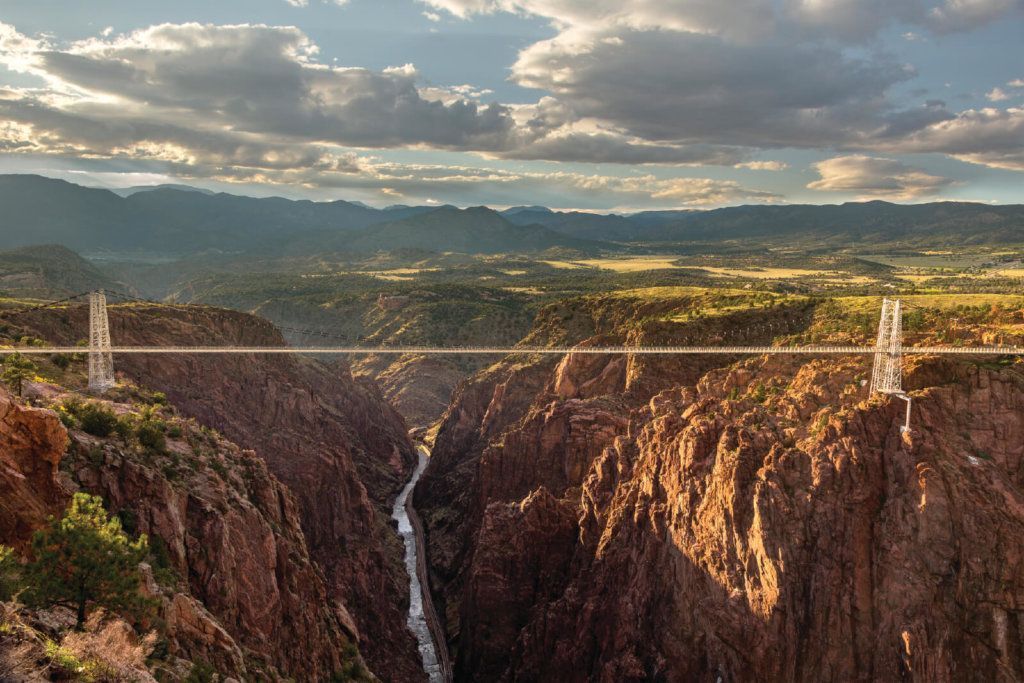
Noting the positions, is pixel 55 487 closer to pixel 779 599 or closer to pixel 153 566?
pixel 153 566

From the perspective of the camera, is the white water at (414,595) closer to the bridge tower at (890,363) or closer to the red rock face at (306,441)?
the red rock face at (306,441)

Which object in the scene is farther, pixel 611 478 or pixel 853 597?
pixel 611 478

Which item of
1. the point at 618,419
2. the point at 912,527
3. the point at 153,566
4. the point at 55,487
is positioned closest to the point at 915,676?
the point at 912,527

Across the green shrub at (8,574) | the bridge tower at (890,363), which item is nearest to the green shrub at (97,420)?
the green shrub at (8,574)

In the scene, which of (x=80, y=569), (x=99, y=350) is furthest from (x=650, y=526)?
(x=99, y=350)

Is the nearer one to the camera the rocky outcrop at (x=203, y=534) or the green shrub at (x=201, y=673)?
the green shrub at (x=201, y=673)

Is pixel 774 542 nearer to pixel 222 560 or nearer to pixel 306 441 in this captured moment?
pixel 222 560
